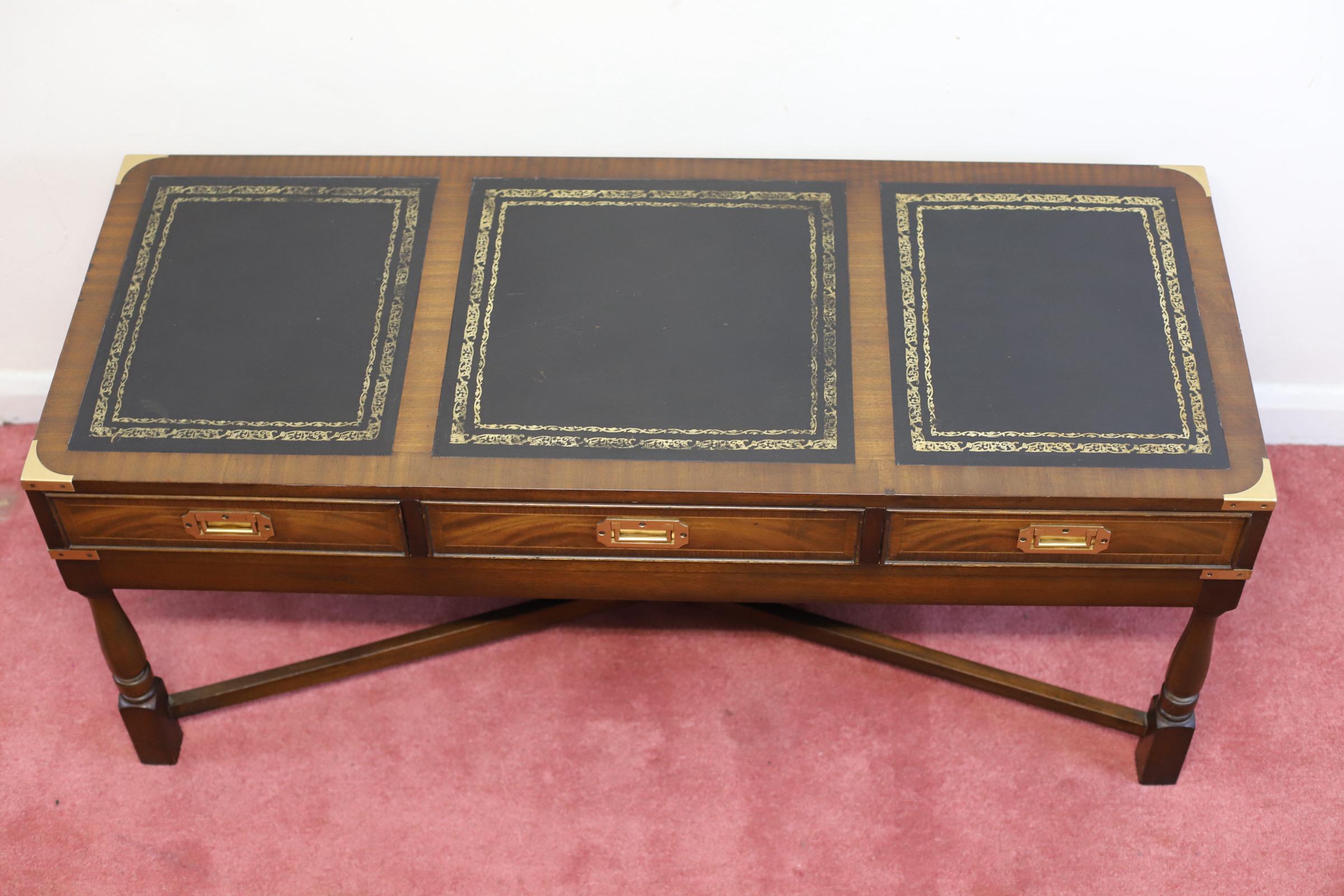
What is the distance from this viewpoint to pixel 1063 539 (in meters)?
2.25

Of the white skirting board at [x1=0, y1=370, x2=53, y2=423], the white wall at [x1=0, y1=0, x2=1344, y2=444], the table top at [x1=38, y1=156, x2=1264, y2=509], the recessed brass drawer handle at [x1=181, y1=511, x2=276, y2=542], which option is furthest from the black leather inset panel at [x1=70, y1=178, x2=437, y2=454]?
the white skirting board at [x1=0, y1=370, x2=53, y2=423]

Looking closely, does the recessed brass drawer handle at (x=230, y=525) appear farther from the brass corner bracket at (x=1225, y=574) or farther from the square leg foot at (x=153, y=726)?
the brass corner bracket at (x=1225, y=574)

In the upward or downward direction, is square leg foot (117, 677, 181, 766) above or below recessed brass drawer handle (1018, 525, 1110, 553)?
below

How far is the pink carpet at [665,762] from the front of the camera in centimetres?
257

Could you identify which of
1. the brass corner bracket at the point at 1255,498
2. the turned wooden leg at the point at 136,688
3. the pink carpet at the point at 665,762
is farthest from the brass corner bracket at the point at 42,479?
the brass corner bracket at the point at 1255,498

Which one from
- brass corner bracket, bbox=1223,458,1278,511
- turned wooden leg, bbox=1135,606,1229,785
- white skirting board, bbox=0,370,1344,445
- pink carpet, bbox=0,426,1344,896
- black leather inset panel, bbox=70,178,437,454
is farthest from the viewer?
white skirting board, bbox=0,370,1344,445

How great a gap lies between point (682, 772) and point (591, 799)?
0.19 m

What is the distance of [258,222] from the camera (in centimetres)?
251

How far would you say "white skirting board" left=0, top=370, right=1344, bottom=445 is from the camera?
323 cm

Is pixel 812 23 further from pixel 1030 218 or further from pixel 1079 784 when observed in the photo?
pixel 1079 784

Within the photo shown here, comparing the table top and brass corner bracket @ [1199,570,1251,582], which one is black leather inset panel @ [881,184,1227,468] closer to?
the table top

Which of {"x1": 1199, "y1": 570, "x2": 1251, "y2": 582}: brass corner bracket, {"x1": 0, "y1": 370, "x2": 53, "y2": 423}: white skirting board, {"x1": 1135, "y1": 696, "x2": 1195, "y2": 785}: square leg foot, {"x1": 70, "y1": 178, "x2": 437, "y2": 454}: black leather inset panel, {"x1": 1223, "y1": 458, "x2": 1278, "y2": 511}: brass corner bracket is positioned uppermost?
{"x1": 70, "y1": 178, "x2": 437, "y2": 454}: black leather inset panel

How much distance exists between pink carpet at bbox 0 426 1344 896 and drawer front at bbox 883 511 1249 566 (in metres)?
0.64

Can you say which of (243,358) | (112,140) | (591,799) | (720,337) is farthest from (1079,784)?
(112,140)
